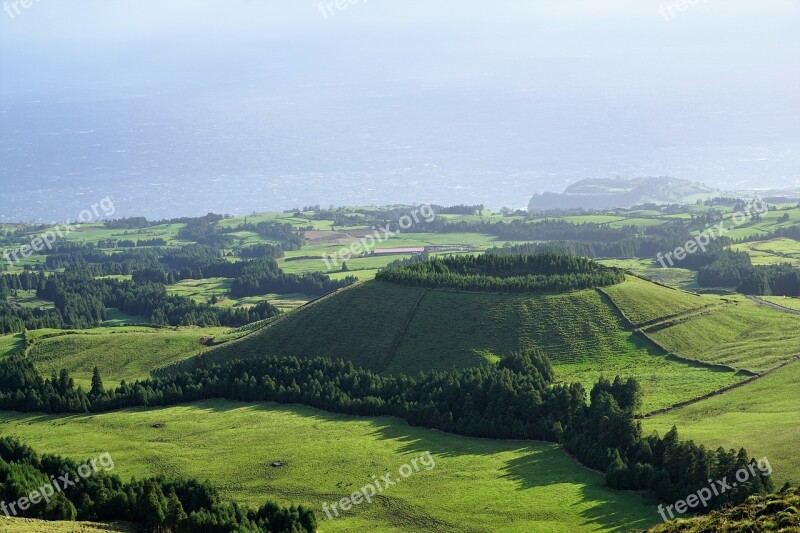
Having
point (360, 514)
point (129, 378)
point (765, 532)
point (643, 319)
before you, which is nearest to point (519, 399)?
point (360, 514)

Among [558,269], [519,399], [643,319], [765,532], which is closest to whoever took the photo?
[765,532]

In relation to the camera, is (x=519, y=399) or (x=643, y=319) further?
(x=643, y=319)

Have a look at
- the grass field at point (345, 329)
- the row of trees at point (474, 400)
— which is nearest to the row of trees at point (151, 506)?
the row of trees at point (474, 400)

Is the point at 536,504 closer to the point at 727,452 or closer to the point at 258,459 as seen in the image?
the point at 727,452

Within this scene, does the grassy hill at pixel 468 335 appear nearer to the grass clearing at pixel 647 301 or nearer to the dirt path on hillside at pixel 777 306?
the grass clearing at pixel 647 301

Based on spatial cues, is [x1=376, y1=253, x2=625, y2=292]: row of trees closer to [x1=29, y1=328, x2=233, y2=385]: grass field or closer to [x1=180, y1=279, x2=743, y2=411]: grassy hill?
[x1=180, y1=279, x2=743, y2=411]: grassy hill

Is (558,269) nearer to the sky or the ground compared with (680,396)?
nearer to the sky
